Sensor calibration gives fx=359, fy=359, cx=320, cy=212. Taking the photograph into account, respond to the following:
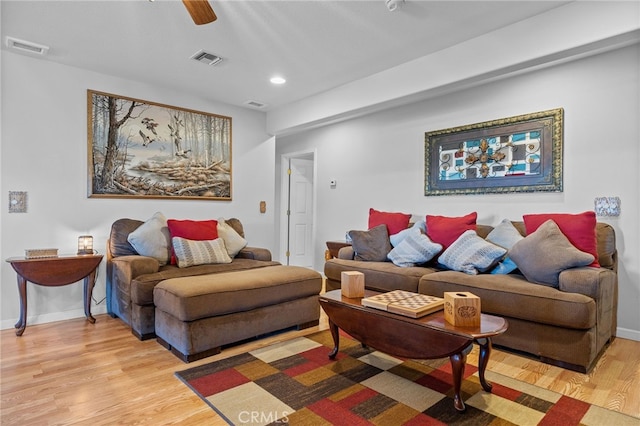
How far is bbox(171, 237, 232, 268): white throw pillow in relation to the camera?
344 cm

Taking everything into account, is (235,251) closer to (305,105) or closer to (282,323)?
(282,323)

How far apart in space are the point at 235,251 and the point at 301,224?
2673 millimetres

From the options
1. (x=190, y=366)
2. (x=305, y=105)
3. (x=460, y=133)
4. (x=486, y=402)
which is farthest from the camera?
(x=305, y=105)

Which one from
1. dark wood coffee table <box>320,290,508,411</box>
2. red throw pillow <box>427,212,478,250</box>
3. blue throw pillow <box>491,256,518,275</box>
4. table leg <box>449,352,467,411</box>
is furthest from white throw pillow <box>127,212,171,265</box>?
blue throw pillow <box>491,256,518,275</box>

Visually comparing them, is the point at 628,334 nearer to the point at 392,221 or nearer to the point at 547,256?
the point at 547,256

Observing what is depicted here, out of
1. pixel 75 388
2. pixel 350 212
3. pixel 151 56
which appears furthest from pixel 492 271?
pixel 151 56

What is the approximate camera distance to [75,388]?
2096 millimetres

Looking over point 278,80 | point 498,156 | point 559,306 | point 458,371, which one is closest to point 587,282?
point 559,306

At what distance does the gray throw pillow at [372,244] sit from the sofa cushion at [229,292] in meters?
0.90

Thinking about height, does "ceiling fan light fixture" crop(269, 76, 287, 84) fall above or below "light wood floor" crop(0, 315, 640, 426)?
above

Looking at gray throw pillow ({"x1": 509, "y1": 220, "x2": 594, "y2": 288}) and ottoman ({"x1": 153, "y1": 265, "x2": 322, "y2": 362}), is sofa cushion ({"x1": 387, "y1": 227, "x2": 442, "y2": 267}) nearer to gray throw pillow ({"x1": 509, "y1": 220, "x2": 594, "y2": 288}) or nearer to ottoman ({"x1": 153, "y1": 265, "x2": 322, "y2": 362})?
gray throw pillow ({"x1": 509, "y1": 220, "x2": 594, "y2": 288})

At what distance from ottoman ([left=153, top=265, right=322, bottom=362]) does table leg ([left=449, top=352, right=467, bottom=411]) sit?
148cm

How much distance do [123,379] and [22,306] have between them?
1597 mm

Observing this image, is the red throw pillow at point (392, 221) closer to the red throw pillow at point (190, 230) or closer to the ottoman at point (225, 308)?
the ottoman at point (225, 308)
